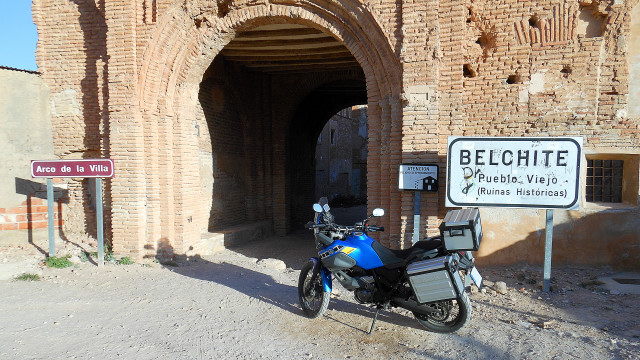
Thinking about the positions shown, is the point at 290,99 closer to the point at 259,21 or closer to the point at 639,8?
the point at 259,21

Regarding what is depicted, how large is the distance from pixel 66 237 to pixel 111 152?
7.13 feet

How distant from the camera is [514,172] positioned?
16.4ft

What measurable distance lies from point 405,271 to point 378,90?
3.62 metres

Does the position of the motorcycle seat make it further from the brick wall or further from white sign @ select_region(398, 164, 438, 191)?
the brick wall

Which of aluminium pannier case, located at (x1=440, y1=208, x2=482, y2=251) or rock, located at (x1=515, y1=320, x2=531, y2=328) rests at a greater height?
aluminium pannier case, located at (x1=440, y1=208, x2=482, y2=251)

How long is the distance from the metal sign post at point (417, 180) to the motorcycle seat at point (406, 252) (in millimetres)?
1952

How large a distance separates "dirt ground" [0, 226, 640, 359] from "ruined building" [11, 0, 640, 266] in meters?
1.19

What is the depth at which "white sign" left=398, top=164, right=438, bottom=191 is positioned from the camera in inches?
230

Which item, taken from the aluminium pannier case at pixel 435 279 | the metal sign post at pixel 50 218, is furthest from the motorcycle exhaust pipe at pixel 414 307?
the metal sign post at pixel 50 218

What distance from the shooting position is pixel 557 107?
586cm

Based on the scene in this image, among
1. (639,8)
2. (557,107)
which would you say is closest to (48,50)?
(557,107)

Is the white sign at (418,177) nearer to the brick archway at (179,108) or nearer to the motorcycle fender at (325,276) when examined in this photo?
the brick archway at (179,108)

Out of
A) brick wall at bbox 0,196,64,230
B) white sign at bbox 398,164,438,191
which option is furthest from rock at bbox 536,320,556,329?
brick wall at bbox 0,196,64,230

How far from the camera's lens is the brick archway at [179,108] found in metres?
6.59
